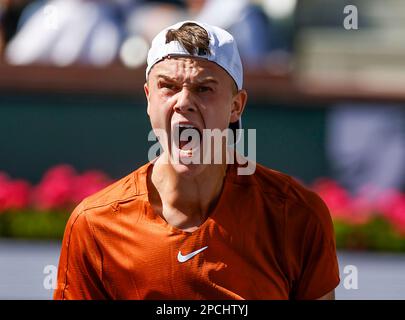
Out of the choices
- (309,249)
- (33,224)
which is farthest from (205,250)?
(33,224)

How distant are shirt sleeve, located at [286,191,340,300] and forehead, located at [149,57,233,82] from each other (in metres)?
0.49

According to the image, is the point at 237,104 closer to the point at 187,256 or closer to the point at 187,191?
the point at 187,191

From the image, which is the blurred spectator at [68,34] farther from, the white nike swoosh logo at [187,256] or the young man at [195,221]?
the white nike swoosh logo at [187,256]

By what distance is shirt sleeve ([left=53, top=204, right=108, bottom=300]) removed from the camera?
3.35 meters

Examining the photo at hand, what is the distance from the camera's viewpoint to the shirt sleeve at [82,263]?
3.35m

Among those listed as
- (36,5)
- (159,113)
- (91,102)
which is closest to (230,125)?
(159,113)

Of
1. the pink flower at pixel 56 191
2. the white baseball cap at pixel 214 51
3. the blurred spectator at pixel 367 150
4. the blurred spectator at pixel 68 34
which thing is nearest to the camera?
the white baseball cap at pixel 214 51

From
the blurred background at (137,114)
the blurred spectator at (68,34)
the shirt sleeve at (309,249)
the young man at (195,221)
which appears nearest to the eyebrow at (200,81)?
the young man at (195,221)

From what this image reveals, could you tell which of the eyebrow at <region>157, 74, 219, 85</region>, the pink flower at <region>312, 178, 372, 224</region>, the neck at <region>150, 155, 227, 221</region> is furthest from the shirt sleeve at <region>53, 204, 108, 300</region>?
the pink flower at <region>312, 178, 372, 224</region>

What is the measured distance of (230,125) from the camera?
3.50 m

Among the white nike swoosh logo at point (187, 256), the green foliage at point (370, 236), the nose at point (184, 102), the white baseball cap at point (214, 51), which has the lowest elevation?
the green foliage at point (370, 236)

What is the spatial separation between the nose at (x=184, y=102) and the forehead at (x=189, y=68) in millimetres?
42

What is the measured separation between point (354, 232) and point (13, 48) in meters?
3.84
